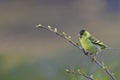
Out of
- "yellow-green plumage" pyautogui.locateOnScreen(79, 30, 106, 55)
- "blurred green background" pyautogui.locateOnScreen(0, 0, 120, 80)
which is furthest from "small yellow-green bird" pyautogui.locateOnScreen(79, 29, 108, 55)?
"blurred green background" pyautogui.locateOnScreen(0, 0, 120, 80)

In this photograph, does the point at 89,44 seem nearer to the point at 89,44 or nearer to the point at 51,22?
the point at 89,44

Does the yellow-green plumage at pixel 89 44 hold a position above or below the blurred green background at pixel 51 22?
below

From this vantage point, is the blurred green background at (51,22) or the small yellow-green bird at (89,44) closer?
the small yellow-green bird at (89,44)

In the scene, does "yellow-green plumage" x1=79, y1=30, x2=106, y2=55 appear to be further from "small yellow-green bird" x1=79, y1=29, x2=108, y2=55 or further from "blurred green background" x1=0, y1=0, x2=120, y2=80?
"blurred green background" x1=0, y1=0, x2=120, y2=80

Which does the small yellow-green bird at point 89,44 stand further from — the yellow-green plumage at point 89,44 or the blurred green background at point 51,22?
the blurred green background at point 51,22

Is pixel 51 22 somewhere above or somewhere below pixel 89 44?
above

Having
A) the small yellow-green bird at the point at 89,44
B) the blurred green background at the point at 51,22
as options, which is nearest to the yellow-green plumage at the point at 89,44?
the small yellow-green bird at the point at 89,44

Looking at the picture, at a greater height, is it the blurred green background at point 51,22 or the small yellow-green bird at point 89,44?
the blurred green background at point 51,22

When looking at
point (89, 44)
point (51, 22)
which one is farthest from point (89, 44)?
point (51, 22)

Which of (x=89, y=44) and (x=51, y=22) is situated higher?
(x=51, y=22)

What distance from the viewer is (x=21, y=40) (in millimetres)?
4070

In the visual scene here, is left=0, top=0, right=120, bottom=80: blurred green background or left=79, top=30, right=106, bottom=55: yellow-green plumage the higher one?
left=0, top=0, right=120, bottom=80: blurred green background

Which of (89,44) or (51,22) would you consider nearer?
(89,44)

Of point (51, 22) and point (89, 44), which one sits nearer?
point (89, 44)
